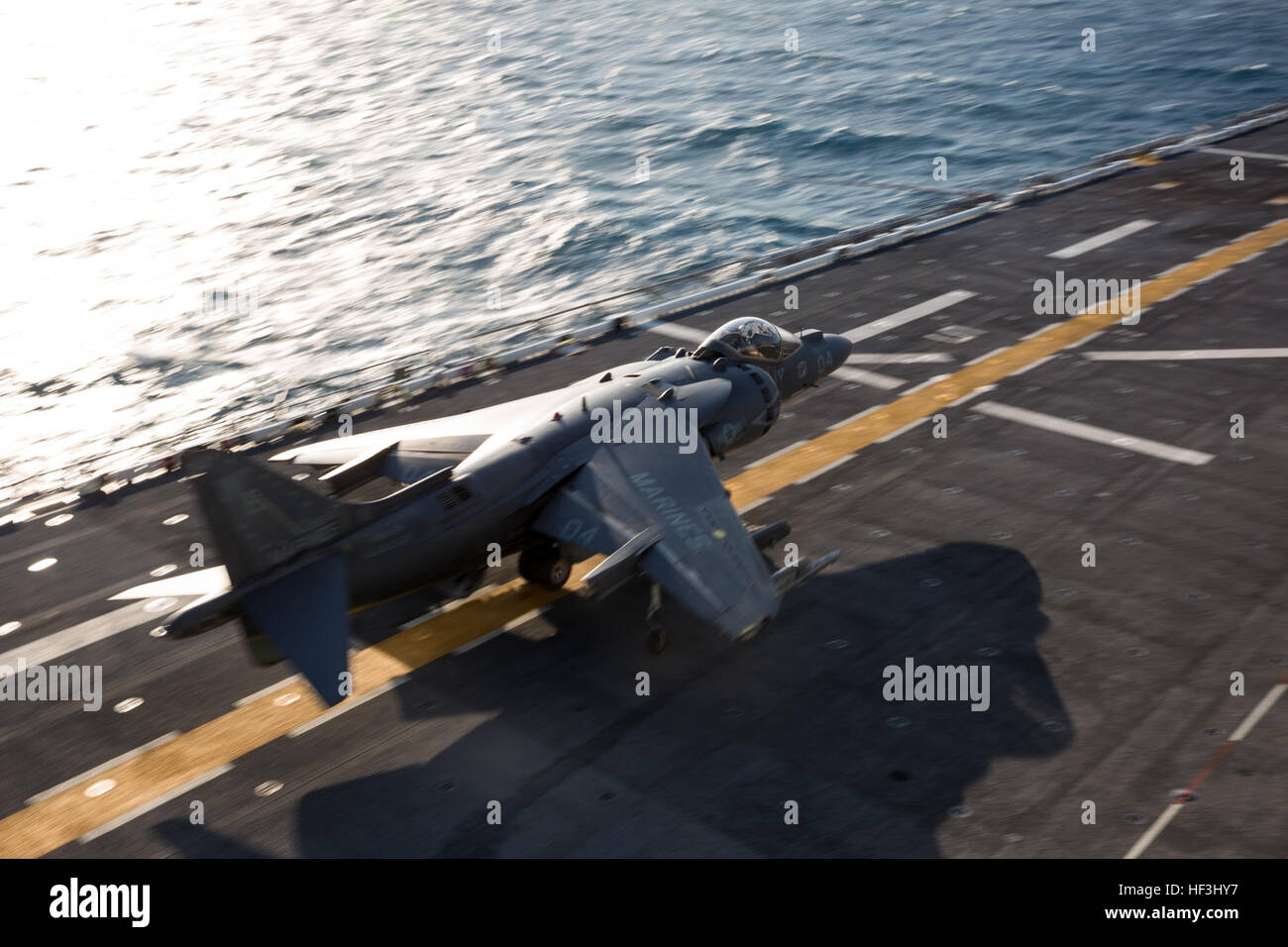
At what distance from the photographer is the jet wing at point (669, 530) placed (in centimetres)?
1931

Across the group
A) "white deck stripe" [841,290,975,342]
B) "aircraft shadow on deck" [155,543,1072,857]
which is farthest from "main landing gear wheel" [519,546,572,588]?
"white deck stripe" [841,290,975,342]

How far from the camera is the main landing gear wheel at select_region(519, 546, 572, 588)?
74.7 ft

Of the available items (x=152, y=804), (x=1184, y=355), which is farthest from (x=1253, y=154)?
(x=152, y=804)

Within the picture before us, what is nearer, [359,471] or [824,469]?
[359,471]

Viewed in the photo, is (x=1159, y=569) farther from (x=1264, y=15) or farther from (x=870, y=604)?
(x=1264, y=15)

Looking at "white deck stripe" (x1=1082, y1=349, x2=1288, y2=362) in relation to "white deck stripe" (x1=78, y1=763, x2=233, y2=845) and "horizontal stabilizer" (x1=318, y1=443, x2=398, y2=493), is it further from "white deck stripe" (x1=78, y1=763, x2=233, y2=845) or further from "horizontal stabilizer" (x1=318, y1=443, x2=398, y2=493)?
"white deck stripe" (x1=78, y1=763, x2=233, y2=845)

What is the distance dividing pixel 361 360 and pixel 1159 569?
1630 inches

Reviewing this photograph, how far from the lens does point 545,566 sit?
22.8 m

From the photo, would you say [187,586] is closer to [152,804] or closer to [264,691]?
[264,691]

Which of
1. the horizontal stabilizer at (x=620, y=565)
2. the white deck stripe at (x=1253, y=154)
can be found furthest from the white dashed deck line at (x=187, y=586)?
the white deck stripe at (x=1253, y=154)

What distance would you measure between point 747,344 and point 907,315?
43.9 ft

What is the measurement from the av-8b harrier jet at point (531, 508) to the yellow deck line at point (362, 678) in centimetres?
105

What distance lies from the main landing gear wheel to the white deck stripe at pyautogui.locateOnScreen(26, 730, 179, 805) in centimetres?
717
